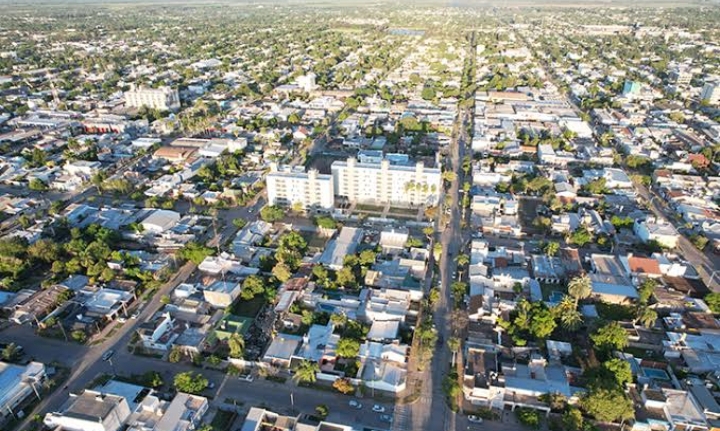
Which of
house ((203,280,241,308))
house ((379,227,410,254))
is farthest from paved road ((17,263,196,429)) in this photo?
house ((379,227,410,254))

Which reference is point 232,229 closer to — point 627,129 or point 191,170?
point 191,170

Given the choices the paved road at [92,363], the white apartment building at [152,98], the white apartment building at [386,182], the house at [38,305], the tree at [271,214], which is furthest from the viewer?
the white apartment building at [152,98]

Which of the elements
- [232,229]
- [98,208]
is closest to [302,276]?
[232,229]

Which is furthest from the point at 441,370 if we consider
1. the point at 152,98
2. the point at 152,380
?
the point at 152,98

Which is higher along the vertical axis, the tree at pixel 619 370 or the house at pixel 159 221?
the house at pixel 159 221

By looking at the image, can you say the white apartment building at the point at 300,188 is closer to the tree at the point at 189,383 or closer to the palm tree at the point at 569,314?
the tree at the point at 189,383

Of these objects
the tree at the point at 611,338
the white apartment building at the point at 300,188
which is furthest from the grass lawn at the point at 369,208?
the tree at the point at 611,338
